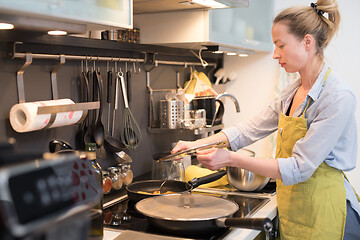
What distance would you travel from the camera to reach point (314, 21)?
4.99ft

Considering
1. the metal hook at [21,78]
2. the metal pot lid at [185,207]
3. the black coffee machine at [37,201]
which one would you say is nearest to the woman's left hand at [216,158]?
the metal pot lid at [185,207]

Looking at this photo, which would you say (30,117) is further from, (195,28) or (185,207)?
(195,28)

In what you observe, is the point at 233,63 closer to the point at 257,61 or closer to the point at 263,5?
the point at 257,61

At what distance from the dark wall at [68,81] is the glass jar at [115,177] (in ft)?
0.26

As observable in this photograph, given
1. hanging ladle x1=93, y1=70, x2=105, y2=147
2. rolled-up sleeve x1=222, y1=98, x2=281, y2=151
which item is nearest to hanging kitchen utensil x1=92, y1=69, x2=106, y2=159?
hanging ladle x1=93, y1=70, x2=105, y2=147

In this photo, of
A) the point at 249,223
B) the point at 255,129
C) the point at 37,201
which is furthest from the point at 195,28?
the point at 37,201

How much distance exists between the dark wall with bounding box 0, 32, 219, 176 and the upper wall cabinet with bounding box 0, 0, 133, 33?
11.2 inches

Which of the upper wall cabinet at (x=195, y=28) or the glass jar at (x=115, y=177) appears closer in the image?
the glass jar at (x=115, y=177)

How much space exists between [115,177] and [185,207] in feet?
1.26

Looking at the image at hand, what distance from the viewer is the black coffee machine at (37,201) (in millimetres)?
388

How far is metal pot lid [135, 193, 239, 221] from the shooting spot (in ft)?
4.38

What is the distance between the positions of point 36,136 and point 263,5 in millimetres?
1600

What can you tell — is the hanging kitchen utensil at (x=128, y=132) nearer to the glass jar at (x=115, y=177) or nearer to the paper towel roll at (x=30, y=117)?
the glass jar at (x=115, y=177)

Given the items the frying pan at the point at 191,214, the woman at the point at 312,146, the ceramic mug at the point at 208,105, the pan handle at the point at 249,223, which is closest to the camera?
the pan handle at the point at 249,223
